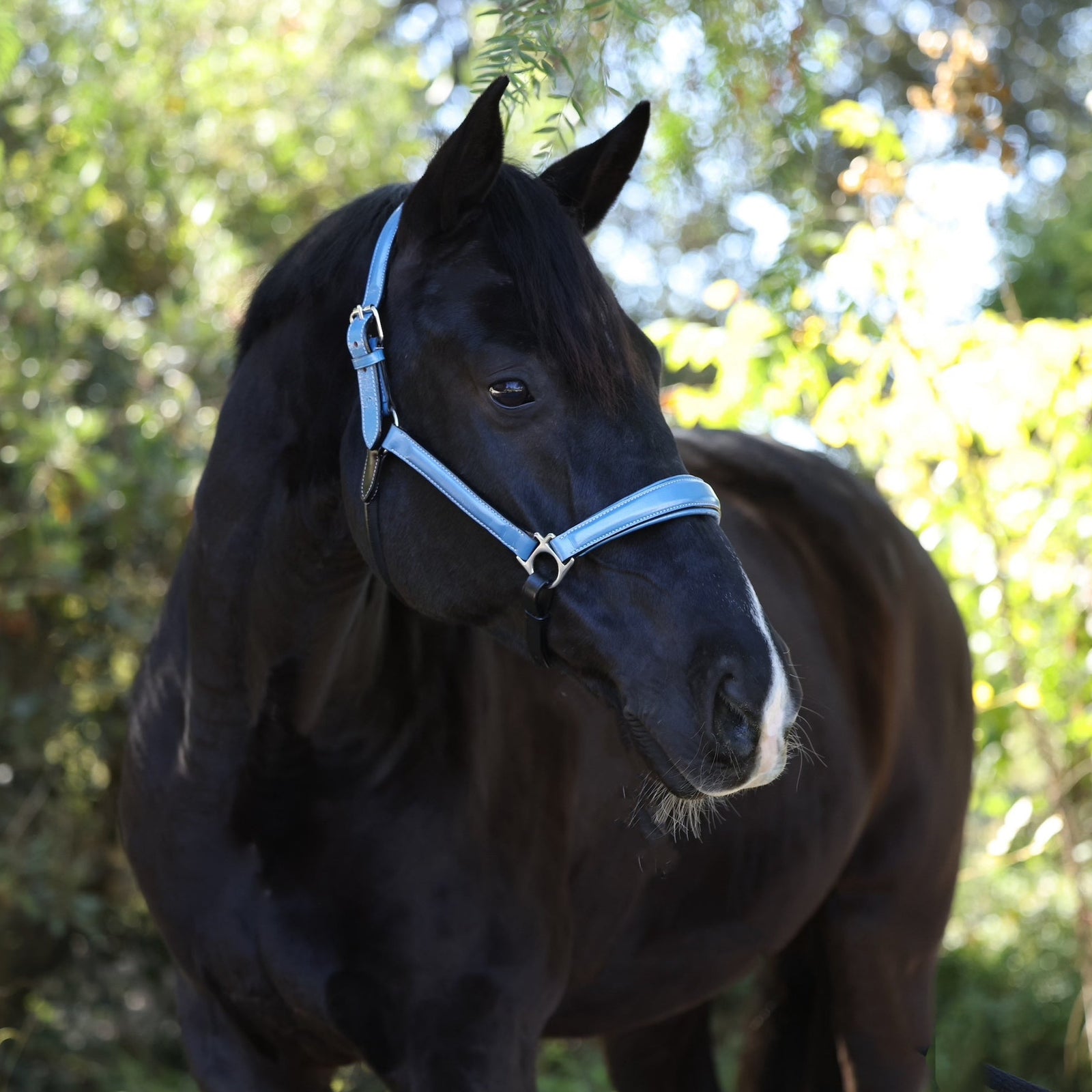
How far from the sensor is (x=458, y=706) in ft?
6.50

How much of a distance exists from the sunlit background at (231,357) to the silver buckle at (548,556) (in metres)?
1.04

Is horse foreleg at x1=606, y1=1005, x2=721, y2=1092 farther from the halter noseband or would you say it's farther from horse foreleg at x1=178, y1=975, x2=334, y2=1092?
the halter noseband

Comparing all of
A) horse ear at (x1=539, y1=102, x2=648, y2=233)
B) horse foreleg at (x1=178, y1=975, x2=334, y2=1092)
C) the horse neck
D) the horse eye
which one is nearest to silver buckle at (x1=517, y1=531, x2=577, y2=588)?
the horse eye

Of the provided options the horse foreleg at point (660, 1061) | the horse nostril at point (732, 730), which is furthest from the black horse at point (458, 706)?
the horse foreleg at point (660, 1061)

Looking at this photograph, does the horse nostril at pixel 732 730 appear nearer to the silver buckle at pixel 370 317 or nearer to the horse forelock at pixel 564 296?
the horse forelock at pixel 564 296

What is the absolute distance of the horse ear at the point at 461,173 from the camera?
5.13 feet

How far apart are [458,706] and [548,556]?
519 millimetres

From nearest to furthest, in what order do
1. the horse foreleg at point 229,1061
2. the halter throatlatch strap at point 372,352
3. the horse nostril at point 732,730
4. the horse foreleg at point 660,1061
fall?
the horse nostril at point 732,730 < the halter throatlatch strap at point 372,352 < the horse foreleg at point 229,1061 < the horse foreleg at point 660,1061

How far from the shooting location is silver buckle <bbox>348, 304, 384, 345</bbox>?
1690 mm

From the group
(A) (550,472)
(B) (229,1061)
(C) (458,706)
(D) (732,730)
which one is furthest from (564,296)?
(B) (229,1061)

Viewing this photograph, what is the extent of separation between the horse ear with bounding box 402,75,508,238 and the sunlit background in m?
0.62

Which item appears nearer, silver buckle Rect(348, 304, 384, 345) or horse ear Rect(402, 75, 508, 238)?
horse ear Rect(402, 75, 508, 238)

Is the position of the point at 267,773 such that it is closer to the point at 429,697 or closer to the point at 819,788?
the point at 429,697

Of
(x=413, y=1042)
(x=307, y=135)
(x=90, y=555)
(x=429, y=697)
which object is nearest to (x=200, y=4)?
(x=307, y=135)
